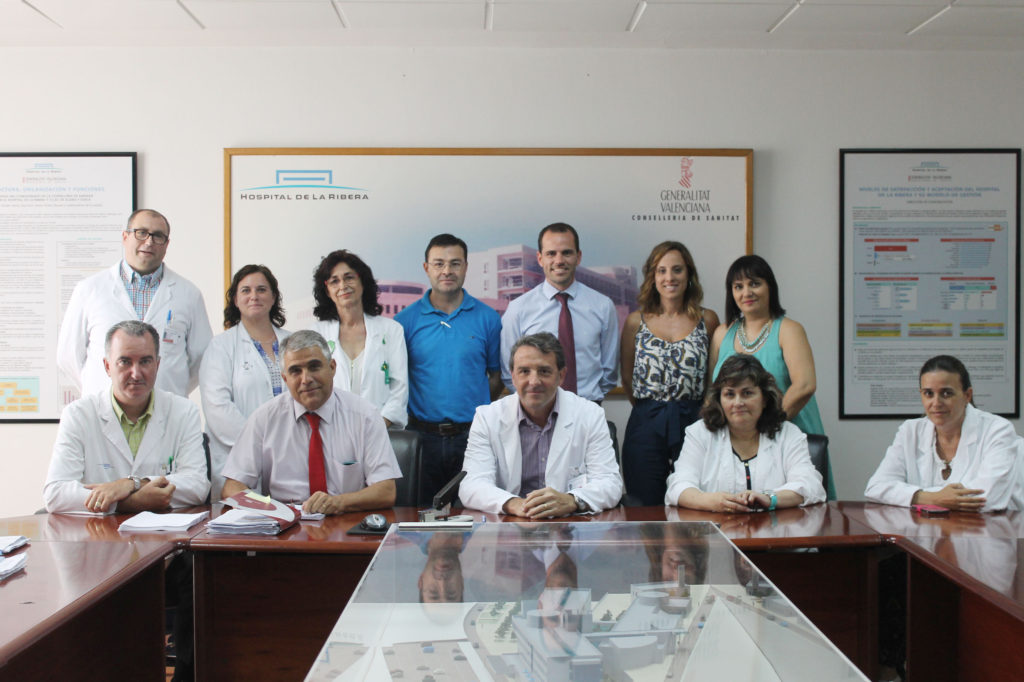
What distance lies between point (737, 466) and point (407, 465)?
1277mm

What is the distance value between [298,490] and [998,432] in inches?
102

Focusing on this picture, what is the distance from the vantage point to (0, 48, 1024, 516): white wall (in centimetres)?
404

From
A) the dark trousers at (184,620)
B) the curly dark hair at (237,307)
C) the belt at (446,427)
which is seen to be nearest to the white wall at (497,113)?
the curly dark hair at (237,307)

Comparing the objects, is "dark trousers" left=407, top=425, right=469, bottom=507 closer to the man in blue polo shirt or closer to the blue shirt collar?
the man in blue polo shirt

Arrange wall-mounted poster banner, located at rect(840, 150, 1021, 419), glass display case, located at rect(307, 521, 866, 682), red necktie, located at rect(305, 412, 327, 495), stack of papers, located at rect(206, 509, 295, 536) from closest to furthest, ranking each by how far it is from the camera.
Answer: glass display case, located at rect(307, 521, 866, 682) < stack of papers, located at rect(206, 509, 295, 536) < red necktie, located at rect(305, 412, 327, 495) < wall-mounted poster banner, located at rect(840, 150, 1021, 419)

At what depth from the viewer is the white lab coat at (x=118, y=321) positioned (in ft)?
11.4

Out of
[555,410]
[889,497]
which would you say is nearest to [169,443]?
[555,410]

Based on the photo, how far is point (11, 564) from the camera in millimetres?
1916

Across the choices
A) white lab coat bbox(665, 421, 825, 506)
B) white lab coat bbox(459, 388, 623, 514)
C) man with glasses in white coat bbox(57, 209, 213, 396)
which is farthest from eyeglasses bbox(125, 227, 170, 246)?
white lab coat bbox(665, 421, 825, 506)

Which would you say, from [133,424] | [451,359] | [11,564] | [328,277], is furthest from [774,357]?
[11,564]

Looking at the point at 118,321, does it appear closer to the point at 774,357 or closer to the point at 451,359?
the point at 451,359

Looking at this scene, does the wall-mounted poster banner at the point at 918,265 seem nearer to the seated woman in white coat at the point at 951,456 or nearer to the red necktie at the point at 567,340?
the seated woman in white coat at the point at 951,456

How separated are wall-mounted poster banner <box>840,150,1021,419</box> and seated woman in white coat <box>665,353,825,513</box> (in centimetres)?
151

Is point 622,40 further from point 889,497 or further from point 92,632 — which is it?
point 92,632
